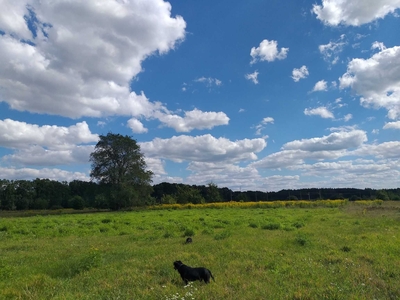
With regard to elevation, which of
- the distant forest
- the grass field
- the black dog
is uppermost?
the distant forest

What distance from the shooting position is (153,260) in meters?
10.1

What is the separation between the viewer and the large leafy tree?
53.5 meters

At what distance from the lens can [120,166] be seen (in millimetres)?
54344

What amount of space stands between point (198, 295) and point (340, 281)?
11.8 ft

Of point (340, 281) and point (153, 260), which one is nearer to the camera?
point (340, 281)

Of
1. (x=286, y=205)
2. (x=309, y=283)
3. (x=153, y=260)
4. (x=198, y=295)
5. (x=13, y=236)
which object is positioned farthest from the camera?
(x=286, y=205)

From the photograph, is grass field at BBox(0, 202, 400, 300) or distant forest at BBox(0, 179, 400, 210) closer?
grass field at BBox(0, 202, 400, 300)

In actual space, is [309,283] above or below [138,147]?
below

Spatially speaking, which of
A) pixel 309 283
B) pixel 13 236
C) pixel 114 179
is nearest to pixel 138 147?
pixel 114 179

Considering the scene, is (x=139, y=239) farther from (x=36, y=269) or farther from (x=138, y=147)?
(x=138, y=147)

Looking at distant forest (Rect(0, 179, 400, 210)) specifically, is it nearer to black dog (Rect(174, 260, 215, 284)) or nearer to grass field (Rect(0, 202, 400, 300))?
grass field (Rect(0, 202, 400, 300))

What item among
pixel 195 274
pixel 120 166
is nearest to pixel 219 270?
pixel 195 274

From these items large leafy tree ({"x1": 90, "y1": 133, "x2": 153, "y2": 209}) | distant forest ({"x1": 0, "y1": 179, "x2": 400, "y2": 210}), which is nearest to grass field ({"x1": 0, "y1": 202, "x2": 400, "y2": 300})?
large leafy tree ({"x1": 90, "y1": 133, "x2": 153, "y2": 209})

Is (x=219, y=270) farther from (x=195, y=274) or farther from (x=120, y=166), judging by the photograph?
(x=120, y=166)
